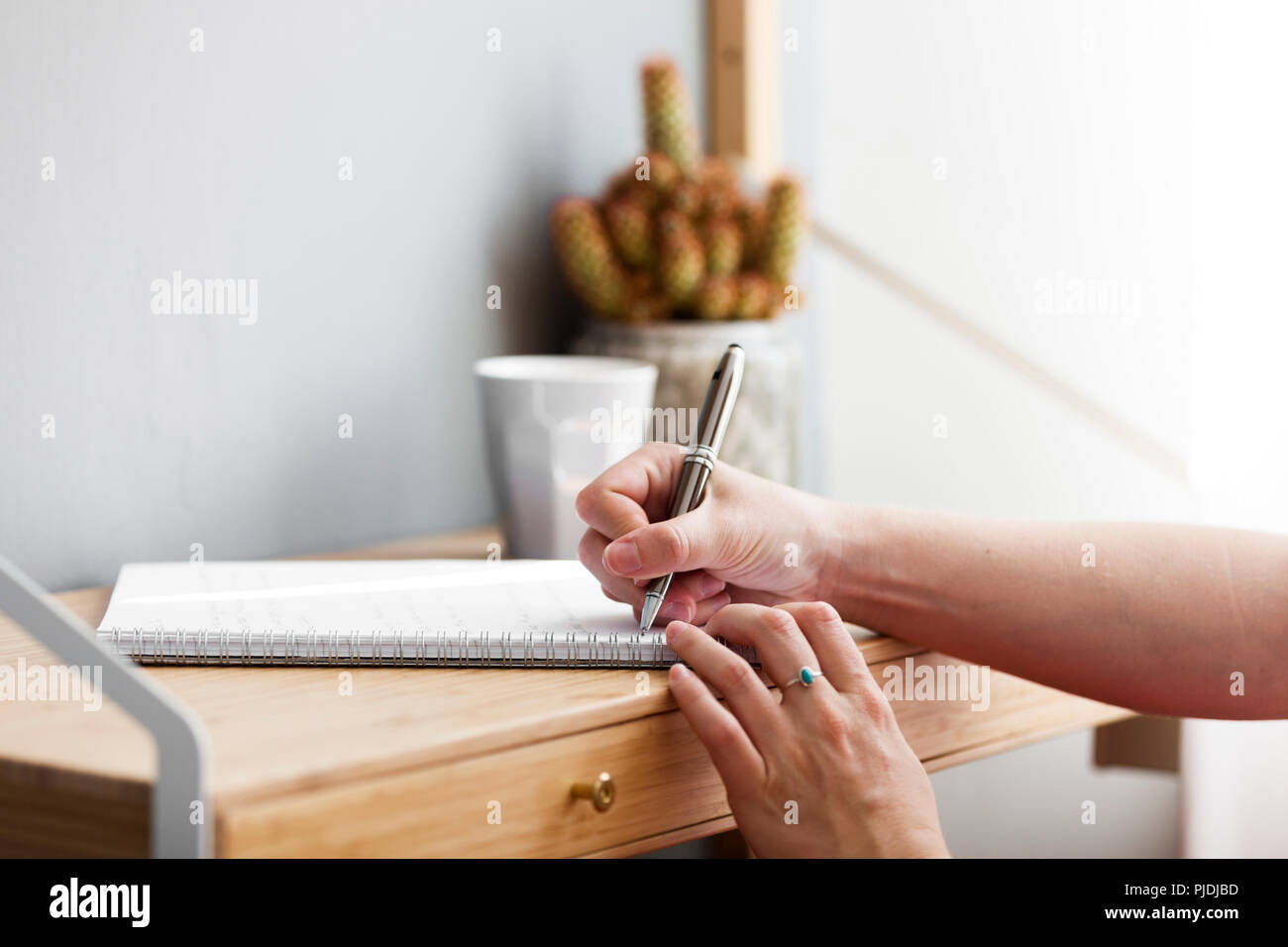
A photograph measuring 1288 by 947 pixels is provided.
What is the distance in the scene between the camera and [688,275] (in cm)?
112

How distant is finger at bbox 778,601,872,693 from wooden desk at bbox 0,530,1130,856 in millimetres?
81

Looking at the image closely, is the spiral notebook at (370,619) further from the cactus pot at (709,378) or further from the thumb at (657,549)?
the cactus pot at (709,378)

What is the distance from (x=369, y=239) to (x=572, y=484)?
0.28m

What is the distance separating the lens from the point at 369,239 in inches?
41.9

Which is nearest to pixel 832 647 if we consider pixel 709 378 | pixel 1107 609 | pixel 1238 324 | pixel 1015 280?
pixel 1107 609

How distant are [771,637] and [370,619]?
24 cm

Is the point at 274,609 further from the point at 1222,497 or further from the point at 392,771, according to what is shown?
the point at 1222,497

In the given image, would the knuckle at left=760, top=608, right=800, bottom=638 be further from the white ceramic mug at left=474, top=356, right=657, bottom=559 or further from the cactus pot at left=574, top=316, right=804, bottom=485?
the cactus pot at left=574, top=316, right=804, bottom=485

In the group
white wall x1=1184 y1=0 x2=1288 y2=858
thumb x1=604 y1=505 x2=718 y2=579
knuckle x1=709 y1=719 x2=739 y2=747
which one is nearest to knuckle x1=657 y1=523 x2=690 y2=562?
thumb x1=604 y1=505 x2=718 y2=579

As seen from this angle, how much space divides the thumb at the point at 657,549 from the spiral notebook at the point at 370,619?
4 cm

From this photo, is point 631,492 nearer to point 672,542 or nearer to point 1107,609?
point 672,542

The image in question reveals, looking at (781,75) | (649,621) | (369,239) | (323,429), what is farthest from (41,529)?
(781,75)
